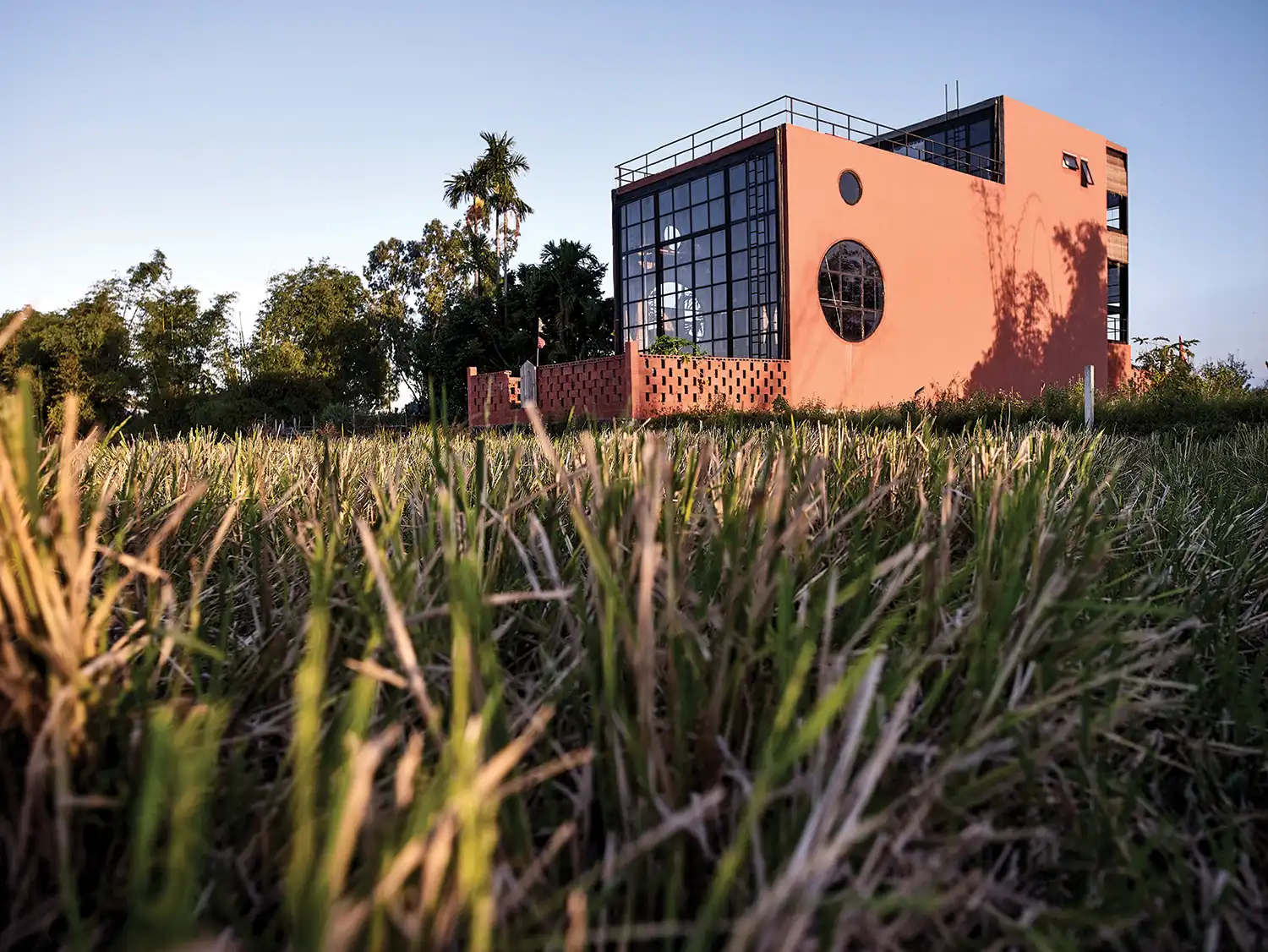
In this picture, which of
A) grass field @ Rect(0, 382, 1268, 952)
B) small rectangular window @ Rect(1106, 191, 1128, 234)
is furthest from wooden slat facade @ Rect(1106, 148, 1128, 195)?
grass field @ Rect(0, 382, 1268, 952)

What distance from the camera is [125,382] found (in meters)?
34.1

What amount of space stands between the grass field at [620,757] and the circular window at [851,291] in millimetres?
17574

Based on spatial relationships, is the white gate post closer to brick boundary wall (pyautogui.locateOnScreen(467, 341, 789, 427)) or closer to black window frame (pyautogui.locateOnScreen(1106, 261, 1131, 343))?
brick boundary wall (pyautogui.locateOnScreen(467, 341, 789, 427))

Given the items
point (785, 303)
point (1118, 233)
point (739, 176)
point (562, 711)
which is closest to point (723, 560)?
point (562, 711)

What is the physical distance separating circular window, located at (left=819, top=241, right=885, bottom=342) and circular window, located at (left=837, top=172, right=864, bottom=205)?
911 mm

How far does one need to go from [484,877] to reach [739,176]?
756 inches

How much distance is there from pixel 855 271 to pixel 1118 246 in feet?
53.7

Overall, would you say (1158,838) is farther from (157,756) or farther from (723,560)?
(157,756)

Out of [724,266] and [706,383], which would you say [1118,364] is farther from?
[706,383]

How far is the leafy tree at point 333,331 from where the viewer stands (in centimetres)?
3842

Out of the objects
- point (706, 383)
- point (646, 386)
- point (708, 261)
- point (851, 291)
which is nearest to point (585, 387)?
point (646, 386)

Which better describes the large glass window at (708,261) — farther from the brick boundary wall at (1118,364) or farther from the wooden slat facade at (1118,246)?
the wooden slat facade at (1118,246)

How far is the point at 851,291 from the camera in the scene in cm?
1838

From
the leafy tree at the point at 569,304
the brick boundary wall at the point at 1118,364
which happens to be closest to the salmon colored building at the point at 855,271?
the brick boundary wall at the point at 1118,364
